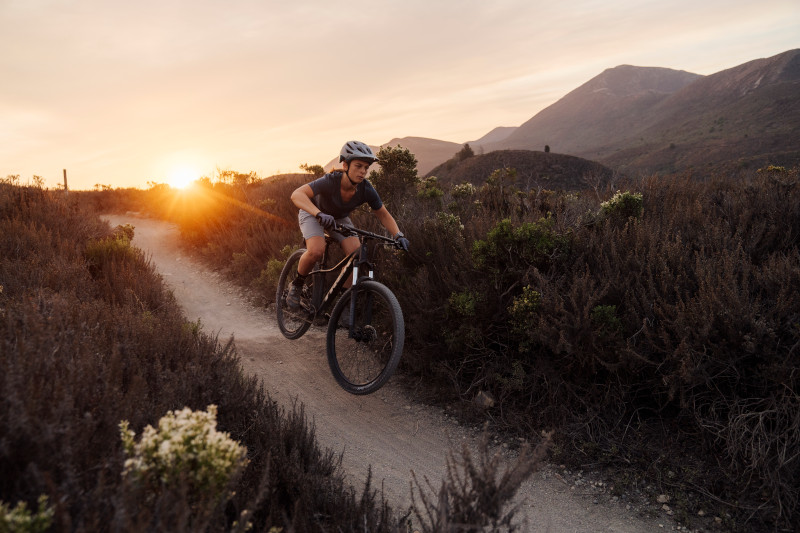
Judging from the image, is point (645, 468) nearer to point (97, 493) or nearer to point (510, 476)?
point (510, 476)

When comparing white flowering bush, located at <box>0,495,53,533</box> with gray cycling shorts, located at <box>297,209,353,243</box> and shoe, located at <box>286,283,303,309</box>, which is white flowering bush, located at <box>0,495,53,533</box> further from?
shoe, located at <box>286,283,303,309</box>

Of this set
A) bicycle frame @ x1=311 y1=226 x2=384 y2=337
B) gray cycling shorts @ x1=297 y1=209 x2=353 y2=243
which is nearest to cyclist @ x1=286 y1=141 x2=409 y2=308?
gray cycling shorts @ x1=297 y1=209 x2=353 y2=243

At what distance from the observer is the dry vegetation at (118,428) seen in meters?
1.79

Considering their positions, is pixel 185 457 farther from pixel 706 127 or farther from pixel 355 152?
pixel 706 127

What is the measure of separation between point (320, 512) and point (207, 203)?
46.9ft

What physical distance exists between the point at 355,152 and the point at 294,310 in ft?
8.33

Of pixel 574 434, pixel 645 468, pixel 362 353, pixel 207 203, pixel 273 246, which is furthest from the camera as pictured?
pixel 207 203

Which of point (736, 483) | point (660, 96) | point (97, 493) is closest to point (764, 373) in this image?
point (736, 483)

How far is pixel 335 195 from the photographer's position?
5.73 metres

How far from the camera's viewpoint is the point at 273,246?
10.3m

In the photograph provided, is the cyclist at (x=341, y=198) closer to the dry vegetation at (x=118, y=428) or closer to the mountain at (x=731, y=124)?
the dry vegetation at (x=118, y=428)

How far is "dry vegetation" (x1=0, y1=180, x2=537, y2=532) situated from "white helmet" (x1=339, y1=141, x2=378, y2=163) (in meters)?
2.60

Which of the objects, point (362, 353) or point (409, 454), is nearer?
point (409, 454)

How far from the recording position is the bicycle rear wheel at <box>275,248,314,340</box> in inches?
253
